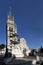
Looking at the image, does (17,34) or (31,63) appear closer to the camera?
(31,63)

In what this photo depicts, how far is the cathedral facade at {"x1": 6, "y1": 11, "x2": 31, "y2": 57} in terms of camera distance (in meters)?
24.0

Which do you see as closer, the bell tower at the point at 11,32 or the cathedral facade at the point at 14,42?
the cathedral facade at the point at 14,42

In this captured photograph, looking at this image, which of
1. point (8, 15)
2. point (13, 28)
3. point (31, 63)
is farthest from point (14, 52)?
point (8, 15)

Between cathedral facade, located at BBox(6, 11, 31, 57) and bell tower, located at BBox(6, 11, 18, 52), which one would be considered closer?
cathedral facade, located at BBox(6, 11, 31, 57)

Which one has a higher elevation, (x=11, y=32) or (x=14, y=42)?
(x=11, y=32)

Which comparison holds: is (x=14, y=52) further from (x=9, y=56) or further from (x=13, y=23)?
(x=13, y=23)

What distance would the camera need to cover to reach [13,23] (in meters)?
33.8

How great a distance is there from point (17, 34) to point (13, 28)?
5.79ft

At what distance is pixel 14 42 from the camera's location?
2930cm

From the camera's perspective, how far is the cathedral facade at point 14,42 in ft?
78.8

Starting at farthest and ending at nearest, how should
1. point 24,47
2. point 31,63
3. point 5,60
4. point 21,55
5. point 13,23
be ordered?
point 13,23 → point 24,47 → point 21,55 → point 5,60 → point 31,63

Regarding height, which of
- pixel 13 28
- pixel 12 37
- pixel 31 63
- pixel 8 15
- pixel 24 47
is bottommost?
pixel 31 63

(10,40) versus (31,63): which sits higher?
(10,40)

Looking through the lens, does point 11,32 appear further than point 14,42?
Yes
